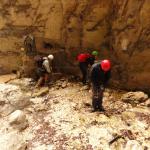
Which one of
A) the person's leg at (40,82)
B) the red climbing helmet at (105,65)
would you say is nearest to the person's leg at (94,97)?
the red climbing helmet at (105,65)

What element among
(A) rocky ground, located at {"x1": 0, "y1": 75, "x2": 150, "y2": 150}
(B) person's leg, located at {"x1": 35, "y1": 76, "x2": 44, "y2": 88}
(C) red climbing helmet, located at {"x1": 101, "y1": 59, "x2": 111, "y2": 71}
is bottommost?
(A) rocky ground, located at {"x1": 0, "y1": 75, "x2": 150, "y2": 150}

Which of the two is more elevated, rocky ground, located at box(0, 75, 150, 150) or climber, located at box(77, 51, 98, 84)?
climber, located at box(77, 51, 98, 84)

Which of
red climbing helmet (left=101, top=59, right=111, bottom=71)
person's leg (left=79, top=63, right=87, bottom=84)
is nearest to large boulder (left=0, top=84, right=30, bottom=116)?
person's leg (left=79, top=63, right=87, bottom=84)

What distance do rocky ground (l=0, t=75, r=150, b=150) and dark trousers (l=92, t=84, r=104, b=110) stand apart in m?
0.21

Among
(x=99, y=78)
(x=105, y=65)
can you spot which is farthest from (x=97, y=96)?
(x=105, y=65)

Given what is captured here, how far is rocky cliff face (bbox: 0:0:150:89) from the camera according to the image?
28.0 ft

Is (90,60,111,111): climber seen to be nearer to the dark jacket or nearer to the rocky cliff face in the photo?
the dark jacket

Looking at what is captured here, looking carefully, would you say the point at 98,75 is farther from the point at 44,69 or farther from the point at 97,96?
the point at 44,69

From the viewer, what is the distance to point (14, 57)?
1040cm

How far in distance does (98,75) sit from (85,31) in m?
2.22

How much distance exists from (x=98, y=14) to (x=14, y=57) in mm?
3269

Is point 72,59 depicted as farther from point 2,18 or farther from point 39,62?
point 2,18

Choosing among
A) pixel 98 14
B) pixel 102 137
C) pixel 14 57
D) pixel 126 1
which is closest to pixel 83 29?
pixel 98 14

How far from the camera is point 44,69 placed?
929 centimetres
